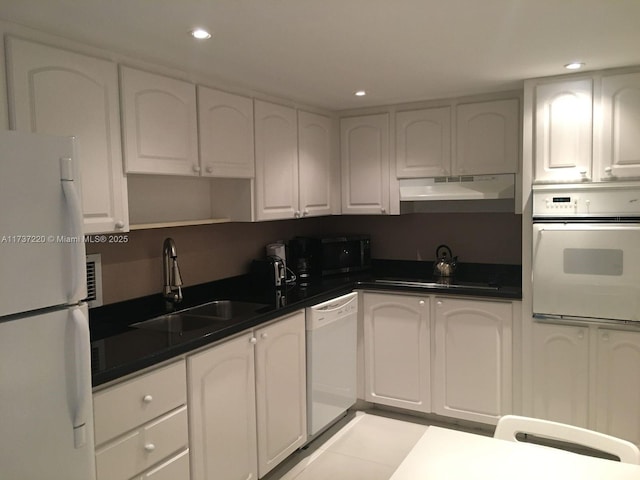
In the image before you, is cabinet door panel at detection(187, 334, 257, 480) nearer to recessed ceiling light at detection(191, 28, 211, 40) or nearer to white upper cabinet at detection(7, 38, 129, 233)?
white upper cabinet at detection(7, 38, 129, 233)

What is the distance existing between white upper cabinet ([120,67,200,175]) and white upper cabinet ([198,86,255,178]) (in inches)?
2.6

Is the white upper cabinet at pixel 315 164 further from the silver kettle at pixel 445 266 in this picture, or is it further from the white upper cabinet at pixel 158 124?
the white upper cabinet at pixel 158 124

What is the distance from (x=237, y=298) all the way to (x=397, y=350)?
1.18 meters

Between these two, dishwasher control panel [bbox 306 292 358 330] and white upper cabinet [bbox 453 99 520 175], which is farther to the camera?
white upper cabinet [bbox 453 99 520 175]

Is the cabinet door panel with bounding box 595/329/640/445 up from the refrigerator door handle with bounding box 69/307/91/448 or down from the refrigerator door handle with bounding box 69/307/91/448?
down

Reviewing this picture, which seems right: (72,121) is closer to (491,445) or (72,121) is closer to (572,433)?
(491,445)

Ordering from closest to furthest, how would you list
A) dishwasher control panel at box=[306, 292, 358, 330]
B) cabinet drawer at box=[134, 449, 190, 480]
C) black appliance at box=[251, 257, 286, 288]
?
1. cabinet drawer at box=[134, 449, 190, 480]
2. dishwasher control panel at box=[306, 292, 358, 330]
3. black appliance at box=[251, 257, 286, 288]

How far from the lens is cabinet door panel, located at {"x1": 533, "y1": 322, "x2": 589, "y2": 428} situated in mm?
2916

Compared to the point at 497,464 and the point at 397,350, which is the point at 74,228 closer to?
the point at 497,464

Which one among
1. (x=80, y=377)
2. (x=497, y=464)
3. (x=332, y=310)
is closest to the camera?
(x=497, y=464)

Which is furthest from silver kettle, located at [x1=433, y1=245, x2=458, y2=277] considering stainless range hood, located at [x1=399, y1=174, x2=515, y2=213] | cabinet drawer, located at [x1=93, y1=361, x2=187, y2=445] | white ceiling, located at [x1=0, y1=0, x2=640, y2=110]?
cabinet drawer, located at [x1=93, y1=361, x2=187, y2=445]

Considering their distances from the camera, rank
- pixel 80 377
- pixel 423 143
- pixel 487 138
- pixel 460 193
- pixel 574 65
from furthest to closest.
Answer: pixel 423 143, pixel 460 193, pixel 487 138, pixel 574 65, pixel 80 377

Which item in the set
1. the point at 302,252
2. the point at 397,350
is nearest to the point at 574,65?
the point at 397,350

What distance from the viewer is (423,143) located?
3545 millimetres
